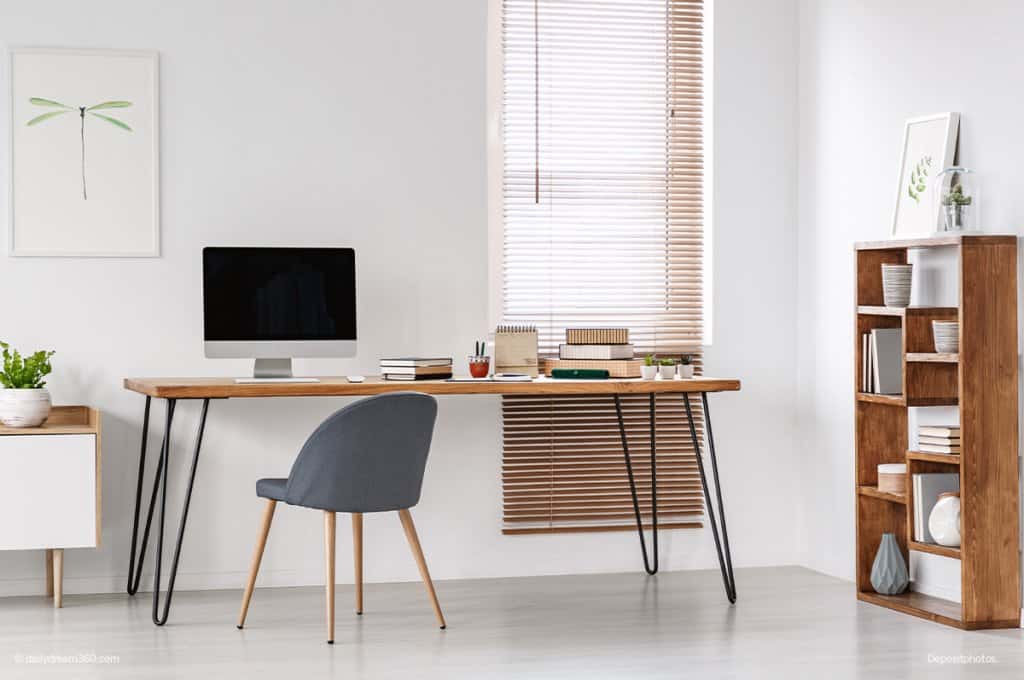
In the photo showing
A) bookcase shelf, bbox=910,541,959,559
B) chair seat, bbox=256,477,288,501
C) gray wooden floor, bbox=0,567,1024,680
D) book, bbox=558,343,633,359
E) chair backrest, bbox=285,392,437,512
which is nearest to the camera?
gray wooden floor, bbox=0,567,1024,680

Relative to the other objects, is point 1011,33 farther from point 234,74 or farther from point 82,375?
point 82,375

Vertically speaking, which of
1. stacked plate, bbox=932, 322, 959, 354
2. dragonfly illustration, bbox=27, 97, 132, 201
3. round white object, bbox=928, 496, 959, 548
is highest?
dragonfly illustration, bbox=27, 97, 132, 201

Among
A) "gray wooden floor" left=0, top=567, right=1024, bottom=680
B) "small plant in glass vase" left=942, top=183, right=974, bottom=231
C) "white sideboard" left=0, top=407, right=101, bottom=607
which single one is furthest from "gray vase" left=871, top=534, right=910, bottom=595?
"white sideboard" left=0, top=407, right=101, bottom=607

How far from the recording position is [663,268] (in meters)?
5.45

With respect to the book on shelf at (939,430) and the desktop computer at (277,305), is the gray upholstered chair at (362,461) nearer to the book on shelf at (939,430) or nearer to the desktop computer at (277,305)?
the desktop computer at (277,305)

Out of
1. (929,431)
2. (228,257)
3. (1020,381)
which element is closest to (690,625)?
(929,431)

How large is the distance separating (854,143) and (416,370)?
205 centimetres

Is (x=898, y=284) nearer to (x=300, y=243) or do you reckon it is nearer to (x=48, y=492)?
(x=300, y=243)

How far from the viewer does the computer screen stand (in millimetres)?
4570

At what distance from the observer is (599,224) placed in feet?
17.7

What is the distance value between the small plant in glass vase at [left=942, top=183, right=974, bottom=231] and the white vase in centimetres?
93

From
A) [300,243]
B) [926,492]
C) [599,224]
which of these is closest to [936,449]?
[926,492]

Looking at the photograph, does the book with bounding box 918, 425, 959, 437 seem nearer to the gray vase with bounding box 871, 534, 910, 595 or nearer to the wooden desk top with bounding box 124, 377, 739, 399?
the gray vase with bounding box 871, 534, 910, 595

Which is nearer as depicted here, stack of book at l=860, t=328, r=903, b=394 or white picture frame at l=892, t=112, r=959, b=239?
white picture frame at l=892, t=112, r=959, b=239
